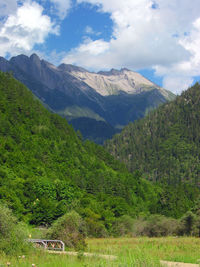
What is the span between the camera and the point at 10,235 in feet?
74.0

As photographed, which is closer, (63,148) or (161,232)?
(161,232)

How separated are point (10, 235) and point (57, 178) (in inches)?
2940

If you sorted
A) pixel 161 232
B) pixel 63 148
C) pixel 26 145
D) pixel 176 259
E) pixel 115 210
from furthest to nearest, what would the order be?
pixel 63 148
pixel 26 145
pixel 115 210
pixel 161 232
pixel 176 259

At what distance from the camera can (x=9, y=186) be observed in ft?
250

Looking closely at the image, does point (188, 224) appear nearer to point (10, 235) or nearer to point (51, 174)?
point (51, 174)

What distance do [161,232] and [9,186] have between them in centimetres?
3411

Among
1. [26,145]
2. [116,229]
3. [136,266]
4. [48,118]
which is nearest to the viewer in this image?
[136,266]

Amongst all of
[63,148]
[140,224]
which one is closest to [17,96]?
[63,148]

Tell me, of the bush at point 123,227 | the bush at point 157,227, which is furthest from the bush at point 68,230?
the bush at point 123,227

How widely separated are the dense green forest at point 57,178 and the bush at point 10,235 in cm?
3647

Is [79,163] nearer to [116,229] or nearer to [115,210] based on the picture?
[115,210]

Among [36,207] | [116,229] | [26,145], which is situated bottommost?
[116,229]

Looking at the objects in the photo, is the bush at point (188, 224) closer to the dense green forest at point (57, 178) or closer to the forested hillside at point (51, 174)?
the dense green forest at point (57, 178)

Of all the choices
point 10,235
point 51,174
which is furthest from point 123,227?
point 10,235
